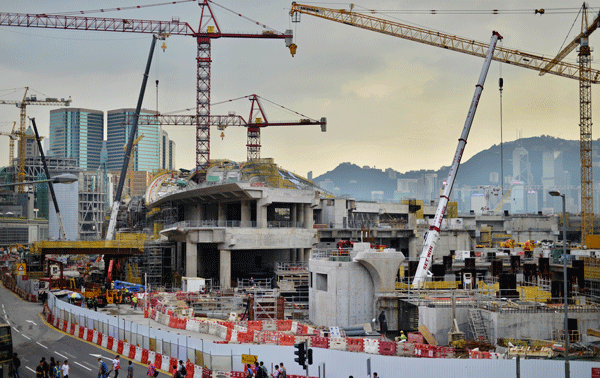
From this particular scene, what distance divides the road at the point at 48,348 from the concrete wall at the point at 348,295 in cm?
1786

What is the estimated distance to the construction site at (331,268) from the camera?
37250 millimetres

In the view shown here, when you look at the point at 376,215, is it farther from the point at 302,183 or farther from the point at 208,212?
the point at 208,212

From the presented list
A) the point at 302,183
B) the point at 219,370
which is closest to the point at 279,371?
the point at 219,370

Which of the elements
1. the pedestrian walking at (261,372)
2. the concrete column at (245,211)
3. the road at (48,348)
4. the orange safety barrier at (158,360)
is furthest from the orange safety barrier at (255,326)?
the concrete column at (245,211)

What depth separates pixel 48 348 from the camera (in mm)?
36562

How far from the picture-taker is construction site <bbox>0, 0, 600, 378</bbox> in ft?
122

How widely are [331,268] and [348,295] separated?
7.85ft

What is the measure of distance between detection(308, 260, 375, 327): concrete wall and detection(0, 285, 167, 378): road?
17.9 metres

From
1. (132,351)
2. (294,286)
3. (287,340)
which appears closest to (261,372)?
(287,340)

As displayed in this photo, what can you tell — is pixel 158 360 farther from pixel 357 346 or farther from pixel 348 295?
pixel 348 295

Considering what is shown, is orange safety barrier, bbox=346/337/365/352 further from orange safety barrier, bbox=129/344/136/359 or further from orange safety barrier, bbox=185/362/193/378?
orange safety barrier, bbox=129/344/136/359

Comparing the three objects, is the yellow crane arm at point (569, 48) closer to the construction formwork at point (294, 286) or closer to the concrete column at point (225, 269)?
the construction formwork at point (294, 286)

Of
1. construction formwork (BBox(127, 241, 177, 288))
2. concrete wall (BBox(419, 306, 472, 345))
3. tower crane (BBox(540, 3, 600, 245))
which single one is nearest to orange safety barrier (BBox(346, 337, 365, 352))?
concrete wall (BBox(419, 306, 472, 345))

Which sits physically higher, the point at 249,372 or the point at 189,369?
the point at 249,372
